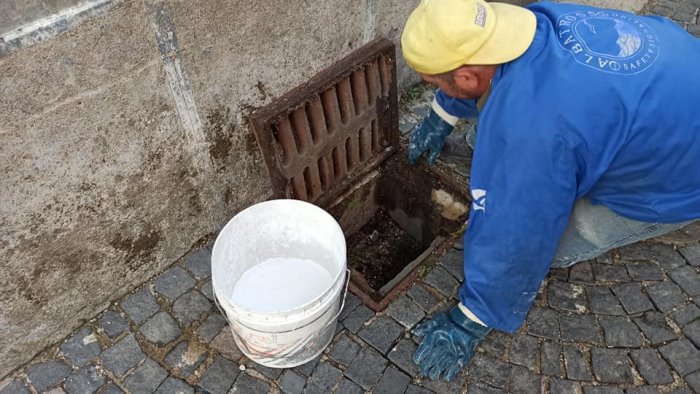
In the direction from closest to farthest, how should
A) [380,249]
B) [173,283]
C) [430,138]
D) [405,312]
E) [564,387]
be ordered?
[564,387]
[405,312]
[173,283]
[430,138]
[380,249]

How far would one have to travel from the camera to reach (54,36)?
95.4 inches

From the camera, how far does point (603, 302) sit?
342 centimetres

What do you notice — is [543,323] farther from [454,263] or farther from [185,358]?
[185,358]

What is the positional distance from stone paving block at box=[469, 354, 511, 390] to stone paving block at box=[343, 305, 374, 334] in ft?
2.23

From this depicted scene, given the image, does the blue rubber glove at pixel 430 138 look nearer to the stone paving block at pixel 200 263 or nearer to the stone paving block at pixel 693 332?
the stone paving block at pixel 200 263

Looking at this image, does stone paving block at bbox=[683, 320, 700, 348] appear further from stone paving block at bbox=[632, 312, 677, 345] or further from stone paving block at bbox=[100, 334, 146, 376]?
stone paving block at bbox=[100, 334, 146, 376]

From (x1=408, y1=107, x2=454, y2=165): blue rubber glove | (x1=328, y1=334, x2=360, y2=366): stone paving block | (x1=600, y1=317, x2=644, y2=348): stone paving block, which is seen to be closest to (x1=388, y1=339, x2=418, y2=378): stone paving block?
(x1=328, y1=334, x2=360, y2=366): stone paving block

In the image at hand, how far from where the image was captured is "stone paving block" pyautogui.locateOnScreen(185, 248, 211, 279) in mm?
3629

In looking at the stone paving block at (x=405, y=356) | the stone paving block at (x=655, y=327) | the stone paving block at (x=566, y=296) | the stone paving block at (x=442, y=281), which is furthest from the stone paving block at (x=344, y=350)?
the stone paving block at (x=655, y=327)

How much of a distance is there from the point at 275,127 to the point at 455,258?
1469mm

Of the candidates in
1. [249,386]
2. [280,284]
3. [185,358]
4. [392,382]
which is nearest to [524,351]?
[392,382]

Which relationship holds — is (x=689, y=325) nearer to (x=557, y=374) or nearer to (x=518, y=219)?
(x=557, y=374)

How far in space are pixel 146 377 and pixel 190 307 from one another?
1.58 ft

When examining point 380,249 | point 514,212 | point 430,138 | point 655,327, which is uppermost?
point 514,212
